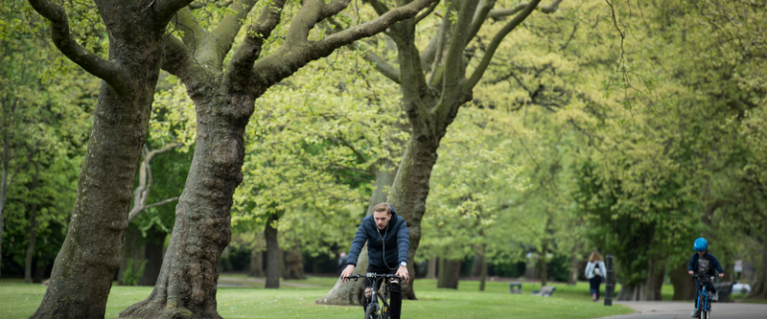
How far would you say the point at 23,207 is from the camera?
82.7 feet

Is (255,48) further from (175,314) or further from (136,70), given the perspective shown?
(175,314)

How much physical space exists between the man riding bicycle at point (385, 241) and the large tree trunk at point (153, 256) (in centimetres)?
2215

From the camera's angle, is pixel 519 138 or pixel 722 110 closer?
A: pixel 722 110

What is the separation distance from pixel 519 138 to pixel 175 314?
16656 millimetres

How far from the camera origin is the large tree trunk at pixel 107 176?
7.20 m

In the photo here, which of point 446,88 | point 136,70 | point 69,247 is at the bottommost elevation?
point 69,247

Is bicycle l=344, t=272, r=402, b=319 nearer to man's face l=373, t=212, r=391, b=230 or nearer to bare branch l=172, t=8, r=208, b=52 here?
man's face l=373, t=212, r=391, b=230

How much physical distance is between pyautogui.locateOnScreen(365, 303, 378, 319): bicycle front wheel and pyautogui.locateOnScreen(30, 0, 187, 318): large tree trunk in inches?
125

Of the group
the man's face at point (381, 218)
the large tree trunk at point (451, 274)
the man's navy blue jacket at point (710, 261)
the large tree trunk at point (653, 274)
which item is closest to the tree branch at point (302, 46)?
the man's face at point (381, 218)

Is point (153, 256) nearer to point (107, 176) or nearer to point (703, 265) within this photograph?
point (107, 176)

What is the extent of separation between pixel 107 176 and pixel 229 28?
11.3ft

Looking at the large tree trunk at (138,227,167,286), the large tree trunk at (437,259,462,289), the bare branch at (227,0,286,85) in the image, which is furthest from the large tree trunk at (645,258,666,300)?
the bare branch at (227,0,286,85)

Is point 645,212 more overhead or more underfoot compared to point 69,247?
more overhead

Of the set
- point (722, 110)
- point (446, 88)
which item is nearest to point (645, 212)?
point (722, 110)
